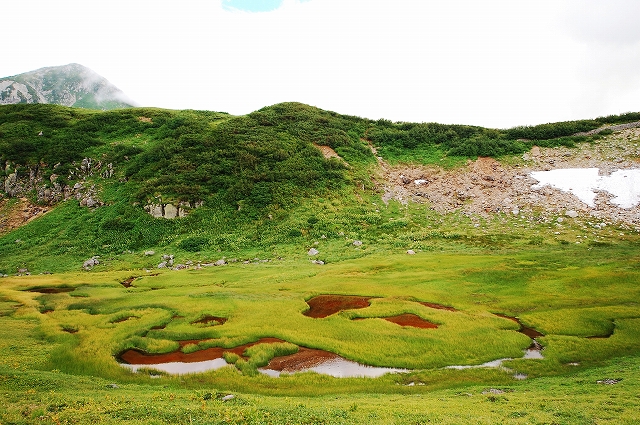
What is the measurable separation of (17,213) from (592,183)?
90389 millimetres

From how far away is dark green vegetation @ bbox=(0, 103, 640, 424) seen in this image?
15070 mm

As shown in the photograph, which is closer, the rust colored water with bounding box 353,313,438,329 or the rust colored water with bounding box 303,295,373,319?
the rust colored water with bounding box 353,313,438,329

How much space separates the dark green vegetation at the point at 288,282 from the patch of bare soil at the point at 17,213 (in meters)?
1.25

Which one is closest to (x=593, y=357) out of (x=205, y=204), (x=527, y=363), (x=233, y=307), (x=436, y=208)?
(x=527, y=363)

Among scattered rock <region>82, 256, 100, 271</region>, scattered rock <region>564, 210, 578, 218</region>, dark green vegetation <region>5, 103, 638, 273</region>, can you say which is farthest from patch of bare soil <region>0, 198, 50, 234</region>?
scattered rock <region>564, 210, 578, 218</region>

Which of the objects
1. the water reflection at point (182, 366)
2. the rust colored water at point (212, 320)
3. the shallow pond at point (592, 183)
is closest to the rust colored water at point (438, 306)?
the rust colored water at point (212, 320)

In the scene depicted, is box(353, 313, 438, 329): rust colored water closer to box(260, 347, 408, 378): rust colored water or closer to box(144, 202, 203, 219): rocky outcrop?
box(260, 347, 408, 378): rust colored water

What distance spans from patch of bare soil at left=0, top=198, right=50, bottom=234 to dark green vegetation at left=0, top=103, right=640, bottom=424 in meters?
1.25

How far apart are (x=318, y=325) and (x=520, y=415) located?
14.5 metres

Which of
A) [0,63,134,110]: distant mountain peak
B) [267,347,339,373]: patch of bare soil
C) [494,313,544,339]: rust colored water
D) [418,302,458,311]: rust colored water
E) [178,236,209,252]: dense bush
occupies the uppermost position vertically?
[0,63,134,110]: distant mountain peak

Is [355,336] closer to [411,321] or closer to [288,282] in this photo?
[411,321]

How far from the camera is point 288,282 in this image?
35.2 m

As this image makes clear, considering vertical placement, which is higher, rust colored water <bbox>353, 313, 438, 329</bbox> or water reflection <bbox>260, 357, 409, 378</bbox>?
rust colored water <bbox>353, 313, 438, 329</bbox>

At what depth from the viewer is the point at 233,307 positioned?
2880 cm
